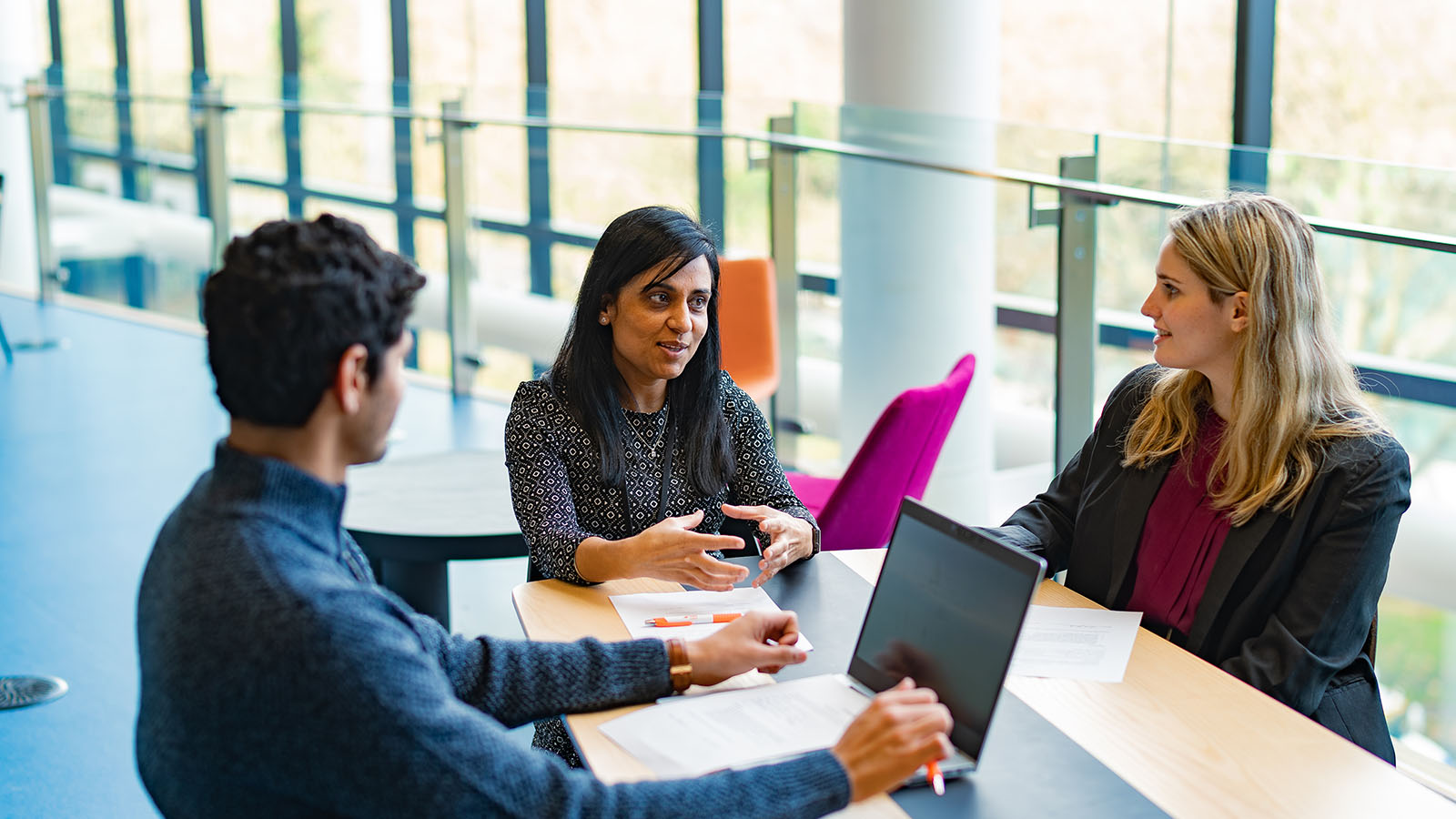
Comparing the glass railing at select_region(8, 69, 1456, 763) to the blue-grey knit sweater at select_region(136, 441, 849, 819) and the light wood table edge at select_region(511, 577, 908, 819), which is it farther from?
the blue-grey knit sweater at select_region(136, 441, 849, 819)

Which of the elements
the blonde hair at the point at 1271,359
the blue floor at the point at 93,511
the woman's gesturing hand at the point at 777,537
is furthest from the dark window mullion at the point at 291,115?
the blonde hair at the point at 1271,359

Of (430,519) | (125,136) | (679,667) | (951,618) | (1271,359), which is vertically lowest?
(430,519)

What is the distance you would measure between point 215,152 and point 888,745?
23.1 ft

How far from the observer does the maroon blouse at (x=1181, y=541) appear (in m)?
2.16

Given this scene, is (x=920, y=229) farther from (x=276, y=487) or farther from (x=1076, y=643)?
(x=276, y=487)

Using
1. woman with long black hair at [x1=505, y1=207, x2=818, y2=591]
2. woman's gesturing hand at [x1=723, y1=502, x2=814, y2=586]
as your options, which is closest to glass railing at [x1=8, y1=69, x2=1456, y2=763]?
woman with long black hair at [x1=505, y1=207, x2=818, y2=591]

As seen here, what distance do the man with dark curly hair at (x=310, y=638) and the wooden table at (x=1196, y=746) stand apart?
27 centimetres

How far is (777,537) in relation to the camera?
2.28 metres

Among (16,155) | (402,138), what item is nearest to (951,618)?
(402,138)

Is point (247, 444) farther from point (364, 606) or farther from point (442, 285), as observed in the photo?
point (442, 285)

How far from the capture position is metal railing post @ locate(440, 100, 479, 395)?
20.5 ft

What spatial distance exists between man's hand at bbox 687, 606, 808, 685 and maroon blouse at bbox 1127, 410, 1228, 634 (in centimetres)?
68

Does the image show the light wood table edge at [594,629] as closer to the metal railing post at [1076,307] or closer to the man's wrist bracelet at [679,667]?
the man's wrist bracelet at [679,667]

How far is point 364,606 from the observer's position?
1294mm
